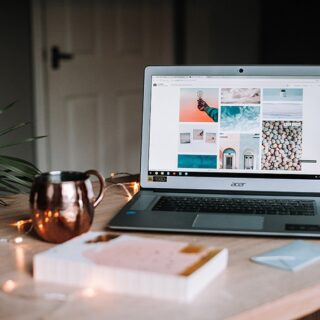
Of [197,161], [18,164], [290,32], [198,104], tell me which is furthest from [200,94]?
[290,32]

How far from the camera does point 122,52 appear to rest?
3811 mm

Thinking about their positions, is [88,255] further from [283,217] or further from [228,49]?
[228,49]

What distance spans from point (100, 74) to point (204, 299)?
2847mm

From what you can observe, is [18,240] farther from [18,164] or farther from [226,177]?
[226,177]

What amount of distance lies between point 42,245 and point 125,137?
2.71 m

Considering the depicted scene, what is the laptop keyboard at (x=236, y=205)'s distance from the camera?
1.39m

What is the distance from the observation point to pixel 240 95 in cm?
153

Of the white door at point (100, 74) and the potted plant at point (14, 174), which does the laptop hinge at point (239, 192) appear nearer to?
the potted plant at point (14, 174)

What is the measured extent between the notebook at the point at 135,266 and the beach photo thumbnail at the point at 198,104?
48 cm

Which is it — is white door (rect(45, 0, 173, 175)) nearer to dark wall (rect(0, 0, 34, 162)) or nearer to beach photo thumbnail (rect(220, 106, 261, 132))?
dark wall (rect(0, 0, 34, 162))

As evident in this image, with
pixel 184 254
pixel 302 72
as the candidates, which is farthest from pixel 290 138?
pixel 184 254

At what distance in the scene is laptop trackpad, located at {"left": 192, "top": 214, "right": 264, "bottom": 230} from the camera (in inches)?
50.6

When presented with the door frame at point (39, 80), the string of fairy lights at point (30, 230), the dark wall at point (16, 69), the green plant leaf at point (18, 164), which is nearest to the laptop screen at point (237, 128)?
the string of fairy lights at point (30, 230)

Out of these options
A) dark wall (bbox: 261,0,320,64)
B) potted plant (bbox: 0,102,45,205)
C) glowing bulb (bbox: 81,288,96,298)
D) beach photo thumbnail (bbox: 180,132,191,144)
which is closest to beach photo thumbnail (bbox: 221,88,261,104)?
beach photo thumbnail (bbox: 180,132,191,144)
